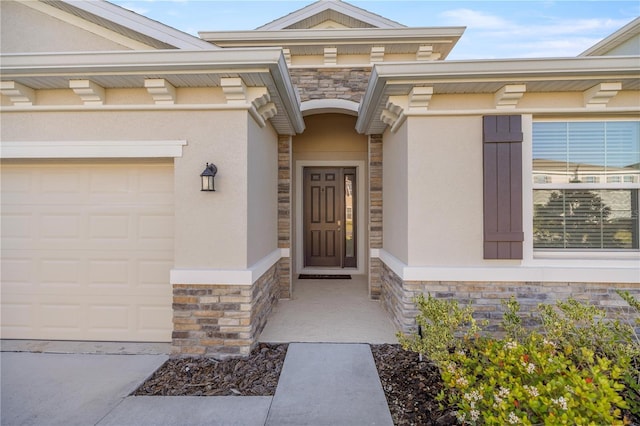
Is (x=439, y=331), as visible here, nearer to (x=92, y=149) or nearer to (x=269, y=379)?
(x=269, y=379)

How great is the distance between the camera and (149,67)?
3.07 meters

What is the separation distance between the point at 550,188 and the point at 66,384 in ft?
17.3

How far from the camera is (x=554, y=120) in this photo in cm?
362

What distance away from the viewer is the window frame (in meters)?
3.54

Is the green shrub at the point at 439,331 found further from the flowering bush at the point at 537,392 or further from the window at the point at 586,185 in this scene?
the window at the point at 586,185

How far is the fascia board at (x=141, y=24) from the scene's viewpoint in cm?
409

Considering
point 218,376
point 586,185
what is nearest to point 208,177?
point 218,376

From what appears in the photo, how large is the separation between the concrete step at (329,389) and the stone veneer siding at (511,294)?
2.78 ft

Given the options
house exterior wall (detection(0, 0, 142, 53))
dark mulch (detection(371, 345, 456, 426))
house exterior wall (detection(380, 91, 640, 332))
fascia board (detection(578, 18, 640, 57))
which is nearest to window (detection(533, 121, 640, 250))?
house exterior wall (detection(380, 91, 640, 332))

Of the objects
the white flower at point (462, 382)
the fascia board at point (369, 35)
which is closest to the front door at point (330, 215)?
the fascia board at point (369, 35)

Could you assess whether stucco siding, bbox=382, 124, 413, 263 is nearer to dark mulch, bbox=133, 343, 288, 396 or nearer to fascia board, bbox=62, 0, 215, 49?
dark mulch, bbox=133, 343, 288, 396

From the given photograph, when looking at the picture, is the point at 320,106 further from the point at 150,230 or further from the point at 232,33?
the point at 150,230

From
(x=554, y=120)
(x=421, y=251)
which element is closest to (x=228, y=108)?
(x=421, y=251)

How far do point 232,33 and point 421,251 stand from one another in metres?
4.85
